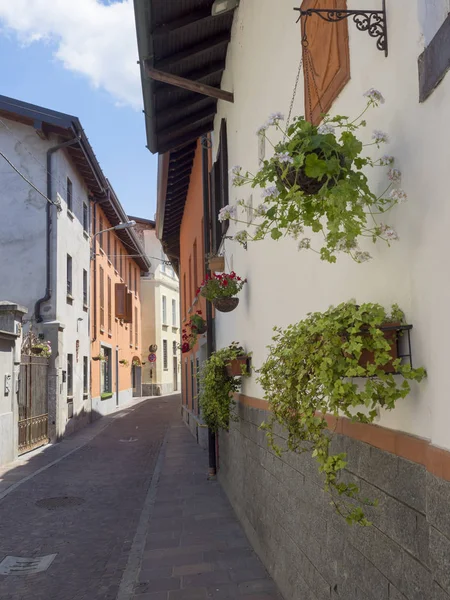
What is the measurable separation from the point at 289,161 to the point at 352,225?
1.24 ft

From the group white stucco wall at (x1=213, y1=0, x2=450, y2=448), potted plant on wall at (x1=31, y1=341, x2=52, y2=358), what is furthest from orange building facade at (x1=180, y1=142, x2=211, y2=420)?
white stucco wall at (x1=213, y1=0, x2=450, y2=448)

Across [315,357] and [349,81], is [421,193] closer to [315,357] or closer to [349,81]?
[315,357]

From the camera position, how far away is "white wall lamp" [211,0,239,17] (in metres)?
6.59

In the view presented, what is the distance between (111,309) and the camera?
91.2ft

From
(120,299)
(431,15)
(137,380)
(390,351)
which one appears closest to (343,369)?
(390,351)

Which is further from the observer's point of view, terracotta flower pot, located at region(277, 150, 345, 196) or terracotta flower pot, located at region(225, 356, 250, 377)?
terracotta flower pot, located at region(225, 356, 250, 377)

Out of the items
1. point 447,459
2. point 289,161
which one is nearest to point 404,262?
point 289,161

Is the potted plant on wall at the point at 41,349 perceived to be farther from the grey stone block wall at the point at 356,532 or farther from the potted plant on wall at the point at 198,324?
the grey stone block wall at the point at 356,532

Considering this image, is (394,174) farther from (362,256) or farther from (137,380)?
(137,380)

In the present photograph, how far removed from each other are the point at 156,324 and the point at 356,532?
38981mm

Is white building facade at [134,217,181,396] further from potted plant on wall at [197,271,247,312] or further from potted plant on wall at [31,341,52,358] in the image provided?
potted plant on wall at [197,271,247,312]

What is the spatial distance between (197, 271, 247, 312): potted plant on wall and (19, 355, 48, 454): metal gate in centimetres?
845

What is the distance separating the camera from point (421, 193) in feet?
7.61

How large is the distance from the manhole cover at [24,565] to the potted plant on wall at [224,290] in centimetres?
326
